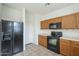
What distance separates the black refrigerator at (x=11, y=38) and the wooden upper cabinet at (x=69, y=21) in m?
2.07

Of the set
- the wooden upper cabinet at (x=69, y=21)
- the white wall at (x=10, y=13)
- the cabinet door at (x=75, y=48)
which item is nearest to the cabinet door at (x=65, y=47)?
the cabinet door at (x=75, y=48)

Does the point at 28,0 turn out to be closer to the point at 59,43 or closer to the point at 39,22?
the point at 59,43

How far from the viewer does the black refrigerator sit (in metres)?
3.12

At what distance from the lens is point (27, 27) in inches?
231

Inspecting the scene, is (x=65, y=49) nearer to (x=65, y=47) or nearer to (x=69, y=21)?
(x=65, y=47)

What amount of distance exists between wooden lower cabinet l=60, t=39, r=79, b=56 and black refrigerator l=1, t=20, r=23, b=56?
1.97 metres

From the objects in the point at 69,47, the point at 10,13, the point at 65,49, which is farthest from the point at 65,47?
the point at 10,13

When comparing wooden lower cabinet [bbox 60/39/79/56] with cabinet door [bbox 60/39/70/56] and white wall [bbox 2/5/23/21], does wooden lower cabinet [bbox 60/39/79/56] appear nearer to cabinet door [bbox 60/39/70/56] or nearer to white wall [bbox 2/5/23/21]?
cabinet door [bbox 60/39/70/56]

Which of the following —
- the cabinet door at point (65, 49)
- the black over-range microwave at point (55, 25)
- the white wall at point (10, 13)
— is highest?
the white wall at point (10, 13)

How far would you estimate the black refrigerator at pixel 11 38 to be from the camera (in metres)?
3.12

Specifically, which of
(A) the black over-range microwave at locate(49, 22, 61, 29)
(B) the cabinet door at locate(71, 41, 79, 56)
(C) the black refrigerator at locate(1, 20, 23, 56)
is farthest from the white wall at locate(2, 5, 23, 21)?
(B) the cabinet door at locate(71, 41, 79, 56)

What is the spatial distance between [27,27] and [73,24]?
3.49 meters

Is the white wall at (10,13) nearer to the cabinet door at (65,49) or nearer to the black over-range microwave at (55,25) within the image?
the black over-range microwave at (55,25)

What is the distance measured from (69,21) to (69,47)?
109cm
